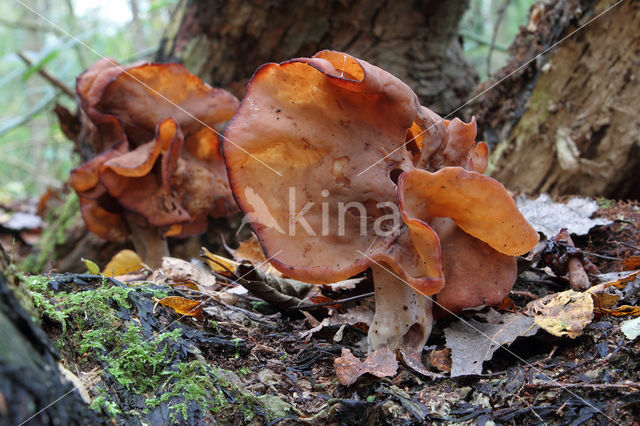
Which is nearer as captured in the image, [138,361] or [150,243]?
[138,361]

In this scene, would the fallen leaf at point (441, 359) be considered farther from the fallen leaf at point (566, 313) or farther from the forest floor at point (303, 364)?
the fallen leaf at point (566, 313)

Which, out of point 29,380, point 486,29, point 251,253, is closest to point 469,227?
point 29,380

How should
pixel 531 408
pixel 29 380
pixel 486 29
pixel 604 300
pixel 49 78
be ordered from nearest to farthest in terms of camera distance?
pixel 29 380
pixel 531 408
pixel 604 300
pixel 49 78
pixel 486 29

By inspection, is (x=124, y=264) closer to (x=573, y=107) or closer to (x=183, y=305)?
(x=183, y=305)

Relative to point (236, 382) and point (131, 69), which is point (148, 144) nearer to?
point (131, 69)

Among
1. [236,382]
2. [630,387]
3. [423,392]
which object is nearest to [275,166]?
[236,382]

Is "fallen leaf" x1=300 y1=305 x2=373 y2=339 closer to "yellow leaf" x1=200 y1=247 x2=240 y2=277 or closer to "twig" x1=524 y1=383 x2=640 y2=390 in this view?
"yellow leaf" x1=200 y1=247 x2=240 y2=277
